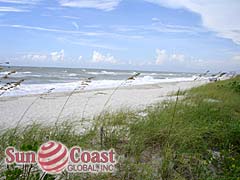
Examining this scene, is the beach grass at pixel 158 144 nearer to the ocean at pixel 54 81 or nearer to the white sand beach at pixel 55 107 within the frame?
the ocean at pixel 54 81

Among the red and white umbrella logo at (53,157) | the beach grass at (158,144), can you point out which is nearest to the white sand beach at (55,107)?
the beach grass at (158,144)

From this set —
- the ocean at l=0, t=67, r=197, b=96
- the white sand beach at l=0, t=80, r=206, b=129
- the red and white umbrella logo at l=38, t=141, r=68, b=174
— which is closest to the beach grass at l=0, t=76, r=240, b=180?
the red and white umbrella logo at l=38, t=141, r=68, b=174

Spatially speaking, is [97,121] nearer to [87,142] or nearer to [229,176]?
[87,142]

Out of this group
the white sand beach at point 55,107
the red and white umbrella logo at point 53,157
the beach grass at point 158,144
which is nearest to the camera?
the red and white umbrella logo at point 53,157

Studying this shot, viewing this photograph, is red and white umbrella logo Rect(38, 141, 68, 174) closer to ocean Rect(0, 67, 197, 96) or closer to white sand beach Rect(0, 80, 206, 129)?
ocean Rect(0, 67, 197, 96)

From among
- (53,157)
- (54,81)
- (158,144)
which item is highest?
(53,157)

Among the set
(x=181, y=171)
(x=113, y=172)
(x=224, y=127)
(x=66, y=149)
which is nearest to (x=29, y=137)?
(x=66, y=149)

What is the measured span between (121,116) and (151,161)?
1.79 metres

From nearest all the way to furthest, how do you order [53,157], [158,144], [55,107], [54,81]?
[53,157], [158,144], [55,107], [54,81]

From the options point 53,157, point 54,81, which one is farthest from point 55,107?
point 54,81

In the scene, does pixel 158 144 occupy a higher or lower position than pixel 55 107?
higher

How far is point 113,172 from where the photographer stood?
342 cm

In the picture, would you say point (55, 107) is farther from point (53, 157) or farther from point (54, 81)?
point (54, 81)

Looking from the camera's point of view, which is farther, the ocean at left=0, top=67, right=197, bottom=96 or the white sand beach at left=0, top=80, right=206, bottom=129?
the ocean at left=0, top=67, right=197, bottom=96
